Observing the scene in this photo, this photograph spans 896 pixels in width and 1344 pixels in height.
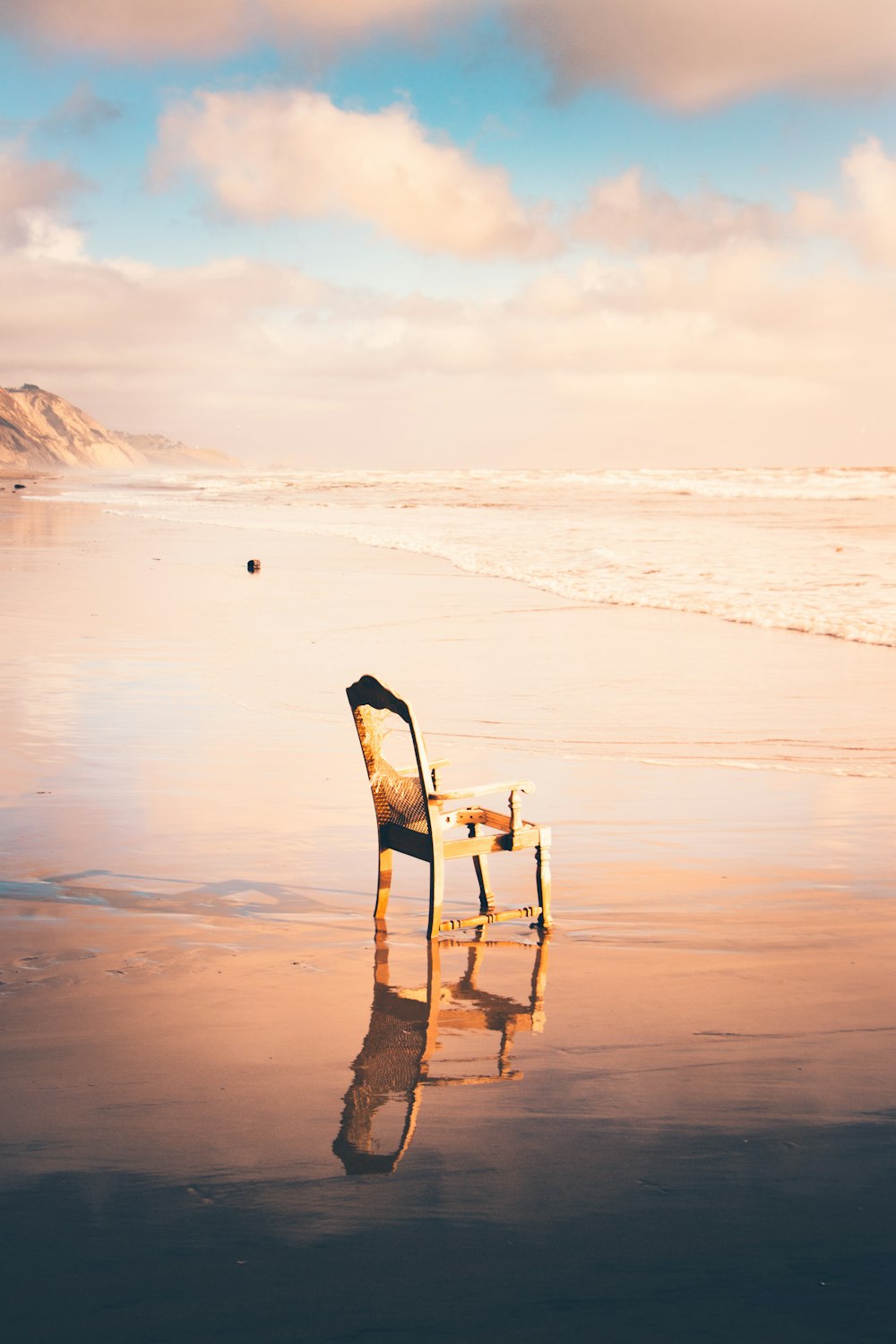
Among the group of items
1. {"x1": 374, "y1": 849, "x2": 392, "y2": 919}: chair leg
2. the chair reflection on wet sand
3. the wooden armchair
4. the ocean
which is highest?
the ocean

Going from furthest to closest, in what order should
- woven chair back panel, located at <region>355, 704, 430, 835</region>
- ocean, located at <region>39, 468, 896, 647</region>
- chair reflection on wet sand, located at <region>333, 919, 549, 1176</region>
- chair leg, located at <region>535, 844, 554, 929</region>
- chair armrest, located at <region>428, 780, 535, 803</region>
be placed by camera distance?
ocean, located at <region>39, 468, 896, 647</region>, chair leg, located at <region>535, 844, 554, 929</region>, woven chair back panel, located at <region>355, 704, 430, 835</region>, chair armrest, located at <region>428, 780, 535, 803</region>, chair reflection on wet sand, located at <region>333, 919, 549, 1176</region>

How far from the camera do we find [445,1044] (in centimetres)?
454

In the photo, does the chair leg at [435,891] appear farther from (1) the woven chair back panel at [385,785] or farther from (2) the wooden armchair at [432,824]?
(1) the woven chair back panel at [385,785]

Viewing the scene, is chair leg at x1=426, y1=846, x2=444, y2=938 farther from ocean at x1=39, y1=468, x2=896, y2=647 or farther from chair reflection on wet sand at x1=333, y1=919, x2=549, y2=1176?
ocean at x1=39, y1=468, x2=896, y2=647

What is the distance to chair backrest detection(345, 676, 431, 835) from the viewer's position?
18.1 feet

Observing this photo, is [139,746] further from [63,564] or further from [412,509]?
[412,509]

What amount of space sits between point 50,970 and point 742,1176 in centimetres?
303

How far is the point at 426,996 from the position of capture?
504cm

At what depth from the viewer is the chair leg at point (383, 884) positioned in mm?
5902

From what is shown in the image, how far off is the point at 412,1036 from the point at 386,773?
61.3 inches

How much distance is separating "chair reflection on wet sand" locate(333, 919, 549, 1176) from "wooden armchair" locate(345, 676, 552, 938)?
171 mm

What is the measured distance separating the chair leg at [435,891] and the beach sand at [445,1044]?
12cm

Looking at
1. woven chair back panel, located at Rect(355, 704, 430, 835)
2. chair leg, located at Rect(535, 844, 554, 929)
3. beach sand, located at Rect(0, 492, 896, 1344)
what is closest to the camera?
beach sand, located at Rect(0, 492, 896, 1344)

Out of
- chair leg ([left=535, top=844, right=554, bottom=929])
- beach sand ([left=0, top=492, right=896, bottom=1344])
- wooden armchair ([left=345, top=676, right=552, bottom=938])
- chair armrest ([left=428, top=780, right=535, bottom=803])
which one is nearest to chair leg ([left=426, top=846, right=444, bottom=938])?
wooden armchair ([left=345, top=676, right=552, bottom=938])
